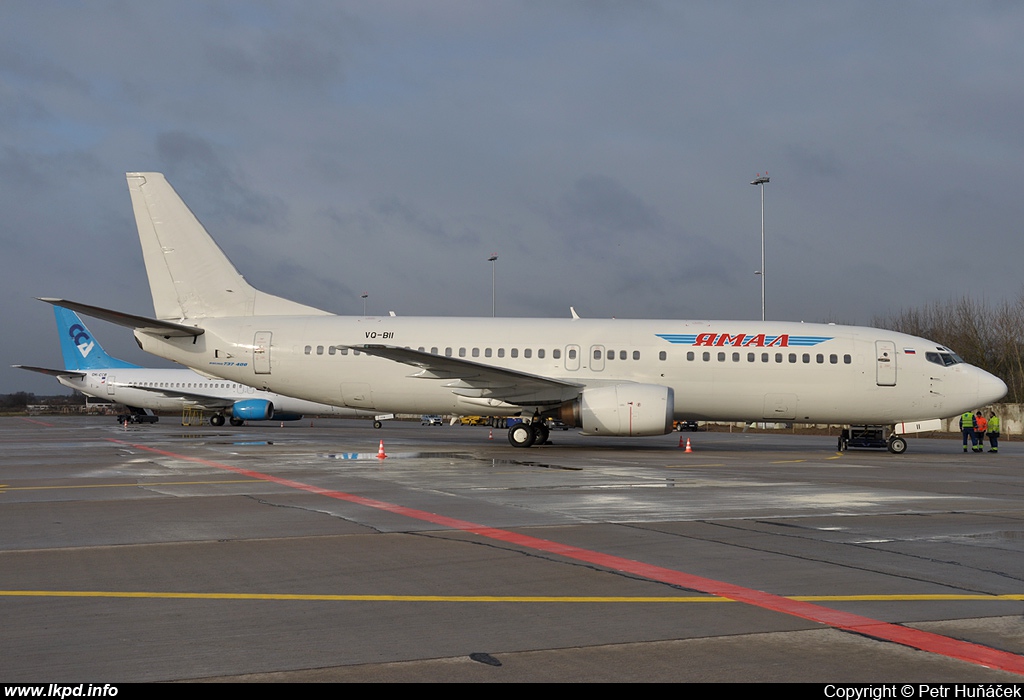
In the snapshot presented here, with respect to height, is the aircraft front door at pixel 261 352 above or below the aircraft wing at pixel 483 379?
above

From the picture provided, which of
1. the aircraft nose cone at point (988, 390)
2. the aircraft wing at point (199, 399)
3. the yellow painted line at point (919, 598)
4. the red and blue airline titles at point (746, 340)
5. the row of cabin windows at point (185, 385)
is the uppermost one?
the red and blue airline titles at point (746, 340)

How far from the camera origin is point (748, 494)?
43.7 ft

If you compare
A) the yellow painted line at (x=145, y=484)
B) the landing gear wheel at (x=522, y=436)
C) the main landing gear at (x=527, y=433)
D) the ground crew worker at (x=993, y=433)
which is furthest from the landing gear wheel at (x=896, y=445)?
the yellow painted line at (x=145, y=484)

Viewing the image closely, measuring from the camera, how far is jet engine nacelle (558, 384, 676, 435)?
73.6 ft

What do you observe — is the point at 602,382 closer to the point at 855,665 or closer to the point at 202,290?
the point at 202,290

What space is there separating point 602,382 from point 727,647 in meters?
19.4

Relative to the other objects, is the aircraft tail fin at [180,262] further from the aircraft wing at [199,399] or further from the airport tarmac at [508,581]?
the aircraft wing at [199,399]

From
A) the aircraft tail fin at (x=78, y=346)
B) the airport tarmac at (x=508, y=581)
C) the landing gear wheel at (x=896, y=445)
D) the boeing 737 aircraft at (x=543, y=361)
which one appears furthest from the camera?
the aircraft tail fin at (x=78, y=346)

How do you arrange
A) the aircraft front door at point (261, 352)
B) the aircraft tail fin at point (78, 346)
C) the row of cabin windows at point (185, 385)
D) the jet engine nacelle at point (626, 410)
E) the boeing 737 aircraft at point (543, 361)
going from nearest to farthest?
the jet engine nacelle at point (626, 410)
the boeing 737 aircraft at point (543, 361)
the aircraft front door at point (261, 352)
the row of cabin windows at point (185, 385)
the aircraft tail fin at point (78, 346)

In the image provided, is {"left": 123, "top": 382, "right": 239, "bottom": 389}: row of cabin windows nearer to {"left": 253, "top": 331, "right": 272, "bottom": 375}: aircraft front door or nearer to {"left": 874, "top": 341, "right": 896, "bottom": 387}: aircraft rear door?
{"left": 253, "top": 331, "right": 272, "bottom": 375}: aircraft front door

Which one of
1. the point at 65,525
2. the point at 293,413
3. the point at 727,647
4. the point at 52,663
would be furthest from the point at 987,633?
the point at 293,413

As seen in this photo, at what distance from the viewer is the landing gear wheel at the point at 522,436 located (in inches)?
969

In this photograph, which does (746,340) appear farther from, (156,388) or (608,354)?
(156,388)

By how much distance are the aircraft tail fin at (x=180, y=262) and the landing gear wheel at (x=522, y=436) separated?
8.73 metres
